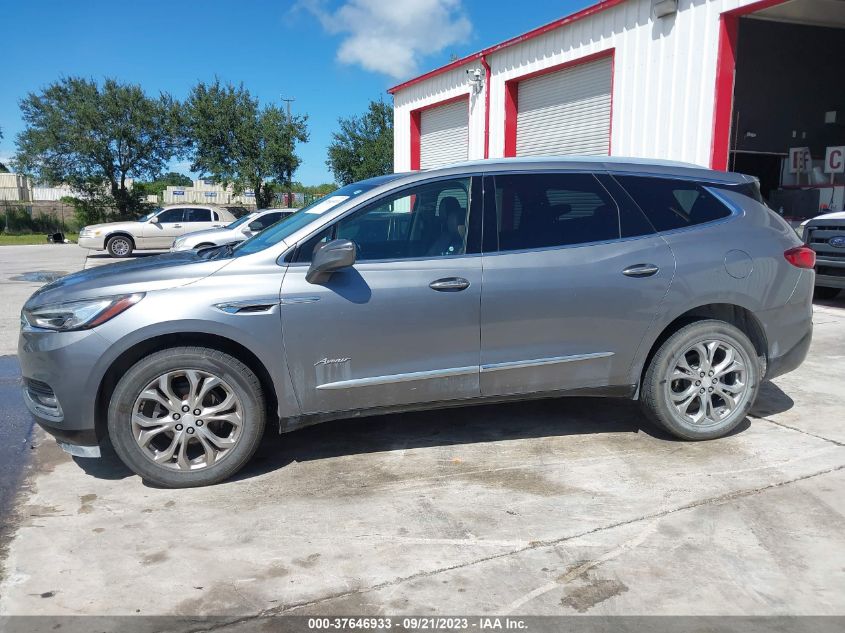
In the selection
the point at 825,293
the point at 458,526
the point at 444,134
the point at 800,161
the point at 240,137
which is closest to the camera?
the point at 458,526

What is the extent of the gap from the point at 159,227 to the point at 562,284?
20474 millimetres

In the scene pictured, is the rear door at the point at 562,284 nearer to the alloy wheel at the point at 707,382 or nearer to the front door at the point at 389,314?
the front door at the point at 389,314

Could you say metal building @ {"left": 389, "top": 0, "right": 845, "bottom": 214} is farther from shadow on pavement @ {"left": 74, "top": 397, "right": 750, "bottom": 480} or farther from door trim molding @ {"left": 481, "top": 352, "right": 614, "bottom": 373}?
door trim molding @ {"left": 481, "top": 352, "right": 614, "bottom": 373}

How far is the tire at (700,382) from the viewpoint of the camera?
4406mm

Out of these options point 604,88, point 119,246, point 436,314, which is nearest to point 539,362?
point 436,314

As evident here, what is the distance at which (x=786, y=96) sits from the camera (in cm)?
1623

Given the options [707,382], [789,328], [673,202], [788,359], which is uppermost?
[673,202]

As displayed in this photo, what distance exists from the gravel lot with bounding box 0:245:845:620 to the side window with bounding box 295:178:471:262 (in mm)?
1339

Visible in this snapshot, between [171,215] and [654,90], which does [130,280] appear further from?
[171,215]

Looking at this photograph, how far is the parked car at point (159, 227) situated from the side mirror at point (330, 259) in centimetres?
1895

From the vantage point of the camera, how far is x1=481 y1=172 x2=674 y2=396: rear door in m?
4.10

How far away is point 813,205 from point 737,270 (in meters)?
10.4

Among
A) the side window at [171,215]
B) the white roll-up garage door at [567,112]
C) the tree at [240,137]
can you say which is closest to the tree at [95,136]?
the tree at [240,137]

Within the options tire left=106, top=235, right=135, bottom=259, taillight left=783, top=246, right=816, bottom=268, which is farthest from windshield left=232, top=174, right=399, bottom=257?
tire left=106, top=235, right=135, bottom=259
